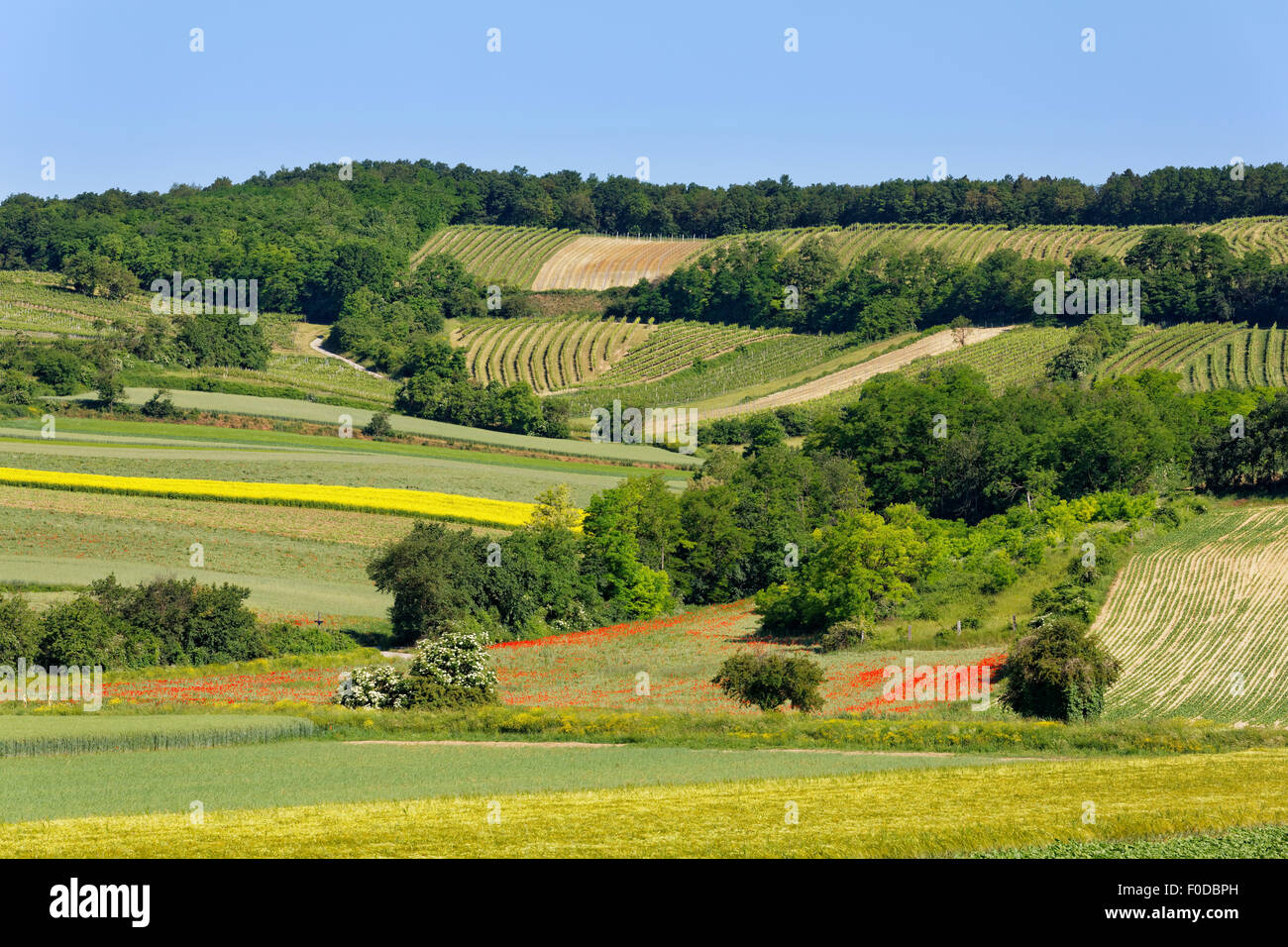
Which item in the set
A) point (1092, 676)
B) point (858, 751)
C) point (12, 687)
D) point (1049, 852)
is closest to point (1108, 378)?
point (1092, 676)

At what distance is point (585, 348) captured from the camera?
567ft

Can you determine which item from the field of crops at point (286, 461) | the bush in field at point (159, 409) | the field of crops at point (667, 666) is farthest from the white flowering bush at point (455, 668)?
the bush in field at point (159, 409)

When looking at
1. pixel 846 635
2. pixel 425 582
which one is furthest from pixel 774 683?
pixel 425 582

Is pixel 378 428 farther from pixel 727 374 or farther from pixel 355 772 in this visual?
pixel 355 772

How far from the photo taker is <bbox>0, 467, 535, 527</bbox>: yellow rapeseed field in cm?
9031

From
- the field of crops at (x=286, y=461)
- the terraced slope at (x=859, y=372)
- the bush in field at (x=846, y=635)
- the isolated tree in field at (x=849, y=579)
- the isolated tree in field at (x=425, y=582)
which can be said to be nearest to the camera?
the isolated tree in field at (x=425, y=582)

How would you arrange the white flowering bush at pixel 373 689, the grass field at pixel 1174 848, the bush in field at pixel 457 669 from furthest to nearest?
the bush in field at pixel 457 669 < the white flowering bush at pixel 373 689 < the grass field at pixel 1174 848

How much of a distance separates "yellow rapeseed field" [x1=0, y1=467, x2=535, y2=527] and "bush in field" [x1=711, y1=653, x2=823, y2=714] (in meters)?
42.4

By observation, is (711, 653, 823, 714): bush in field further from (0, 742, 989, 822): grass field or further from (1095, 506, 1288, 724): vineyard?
(1095, 506, 1288, 724): vineyard

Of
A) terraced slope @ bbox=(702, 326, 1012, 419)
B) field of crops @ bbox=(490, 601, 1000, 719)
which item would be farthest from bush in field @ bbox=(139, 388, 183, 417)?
field of crops @ bbox=(490, 601, 1000, 719)

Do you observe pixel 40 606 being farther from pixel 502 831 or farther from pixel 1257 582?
pixel 1257 582

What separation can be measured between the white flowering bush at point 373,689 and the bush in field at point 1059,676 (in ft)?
76.4

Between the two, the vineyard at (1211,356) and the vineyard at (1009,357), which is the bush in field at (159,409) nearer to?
the vineyard at (1009,357)

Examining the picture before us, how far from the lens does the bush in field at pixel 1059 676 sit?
51.1 meters
